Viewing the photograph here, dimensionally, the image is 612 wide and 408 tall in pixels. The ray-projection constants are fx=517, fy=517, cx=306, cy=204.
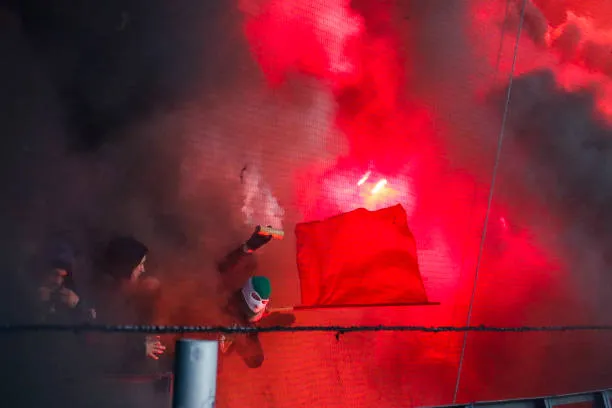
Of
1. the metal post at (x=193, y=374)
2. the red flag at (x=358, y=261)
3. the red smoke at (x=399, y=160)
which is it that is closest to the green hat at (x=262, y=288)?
the red flag at (x=358, y=261)

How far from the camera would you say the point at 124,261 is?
4.22m

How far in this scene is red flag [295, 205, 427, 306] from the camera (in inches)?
197

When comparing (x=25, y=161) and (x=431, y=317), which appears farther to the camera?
(x=431, y=317)

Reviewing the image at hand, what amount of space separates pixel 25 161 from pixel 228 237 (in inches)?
70.6

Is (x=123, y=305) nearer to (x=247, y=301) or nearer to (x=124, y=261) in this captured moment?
(x=124, y=261)

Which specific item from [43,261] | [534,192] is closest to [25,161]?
[43,261]

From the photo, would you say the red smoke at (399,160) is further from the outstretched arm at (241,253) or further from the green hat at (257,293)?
the green hat at (257,293)

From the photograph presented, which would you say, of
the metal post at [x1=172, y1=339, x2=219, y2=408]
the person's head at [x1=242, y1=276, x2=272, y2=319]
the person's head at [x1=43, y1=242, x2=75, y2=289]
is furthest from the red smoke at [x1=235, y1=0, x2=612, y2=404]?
the metal post at [x1=172, y1=339, x2=219, y2=408]

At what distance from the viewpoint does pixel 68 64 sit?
→ 4.43m

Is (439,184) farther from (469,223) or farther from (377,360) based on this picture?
(377,360)

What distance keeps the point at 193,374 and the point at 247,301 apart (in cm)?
249

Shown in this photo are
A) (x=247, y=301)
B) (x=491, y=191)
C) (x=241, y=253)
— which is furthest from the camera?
(x=491, y=191)

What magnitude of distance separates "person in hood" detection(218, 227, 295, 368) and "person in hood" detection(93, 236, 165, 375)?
0.63m

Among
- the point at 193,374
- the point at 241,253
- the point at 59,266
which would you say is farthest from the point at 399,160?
the point at 193,374
